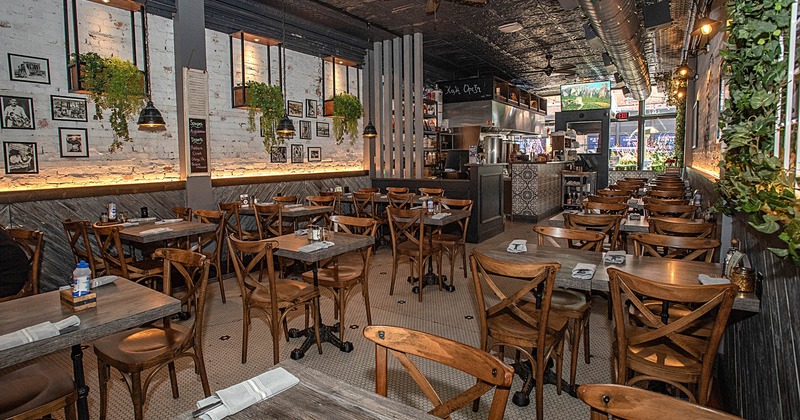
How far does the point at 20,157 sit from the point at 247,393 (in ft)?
17.3

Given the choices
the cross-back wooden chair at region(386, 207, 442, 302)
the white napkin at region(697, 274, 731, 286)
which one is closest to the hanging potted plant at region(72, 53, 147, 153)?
the cross-back wooden chair at region(386, 207, 442, 302)

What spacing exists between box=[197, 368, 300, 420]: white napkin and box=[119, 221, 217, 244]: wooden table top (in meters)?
3.40

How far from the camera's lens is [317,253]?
3422mm

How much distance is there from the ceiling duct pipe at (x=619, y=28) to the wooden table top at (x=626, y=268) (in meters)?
3.54

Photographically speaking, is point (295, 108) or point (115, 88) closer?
point (115, 88)

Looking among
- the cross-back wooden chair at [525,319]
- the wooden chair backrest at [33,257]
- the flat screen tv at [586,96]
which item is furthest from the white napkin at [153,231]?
the flat screen tv at [586,96]

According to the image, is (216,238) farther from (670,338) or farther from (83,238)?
(670,338)

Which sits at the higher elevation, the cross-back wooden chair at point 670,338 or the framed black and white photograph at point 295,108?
the framed black and white photograph at point 295,108

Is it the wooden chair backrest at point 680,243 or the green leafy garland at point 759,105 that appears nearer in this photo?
the green leafy garland at point 759,105

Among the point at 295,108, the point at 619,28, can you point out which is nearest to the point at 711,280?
the point at 619,28

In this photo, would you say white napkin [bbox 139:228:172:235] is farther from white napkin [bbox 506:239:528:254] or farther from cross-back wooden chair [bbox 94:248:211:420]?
white napkin [bbox 506:239:528:254]

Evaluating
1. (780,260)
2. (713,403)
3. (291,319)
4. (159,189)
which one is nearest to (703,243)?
(713,403)

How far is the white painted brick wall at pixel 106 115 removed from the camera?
5027 millimetres

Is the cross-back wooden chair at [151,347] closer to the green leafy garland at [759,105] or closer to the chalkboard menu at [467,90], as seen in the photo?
the green leafy garland at [759,105]
